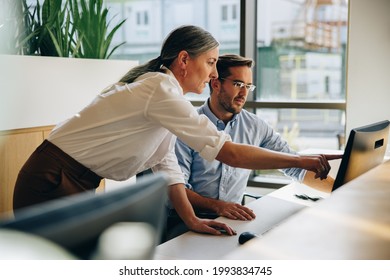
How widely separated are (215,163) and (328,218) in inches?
56.6

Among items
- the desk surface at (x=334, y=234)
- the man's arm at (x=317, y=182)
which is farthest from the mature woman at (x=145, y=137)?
the desk surface at (x=334, y=234)

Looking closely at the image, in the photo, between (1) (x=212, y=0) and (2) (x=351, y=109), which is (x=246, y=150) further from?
(1) (x=212, y=0)

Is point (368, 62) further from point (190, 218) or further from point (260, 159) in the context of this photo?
point (190, 218)

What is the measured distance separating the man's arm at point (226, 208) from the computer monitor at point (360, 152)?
40 cm

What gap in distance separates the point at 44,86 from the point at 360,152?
6.43 feet

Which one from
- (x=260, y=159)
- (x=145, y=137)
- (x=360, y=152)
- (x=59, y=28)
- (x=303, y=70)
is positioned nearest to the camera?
(x=360, y=152)

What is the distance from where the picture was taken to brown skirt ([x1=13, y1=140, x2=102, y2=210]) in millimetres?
1732

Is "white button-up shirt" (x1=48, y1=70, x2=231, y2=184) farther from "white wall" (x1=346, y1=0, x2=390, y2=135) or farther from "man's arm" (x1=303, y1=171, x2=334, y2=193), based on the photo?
"white wall" (x1=346, y1=0, x2=390, y2=135)

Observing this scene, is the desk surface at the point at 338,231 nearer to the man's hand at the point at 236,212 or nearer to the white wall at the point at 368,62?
the man's hand at the point at 236,212

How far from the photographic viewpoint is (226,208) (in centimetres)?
179

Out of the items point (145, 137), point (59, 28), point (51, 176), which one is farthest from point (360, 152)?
point (59, 28)

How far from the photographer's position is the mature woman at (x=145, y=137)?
1.62 meters

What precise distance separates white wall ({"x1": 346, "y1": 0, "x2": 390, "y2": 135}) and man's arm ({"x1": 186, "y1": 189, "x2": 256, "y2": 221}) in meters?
1.74
